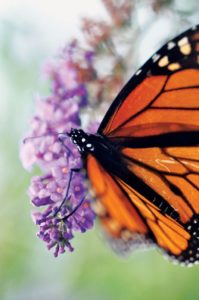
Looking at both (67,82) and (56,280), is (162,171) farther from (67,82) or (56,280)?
(56,280)

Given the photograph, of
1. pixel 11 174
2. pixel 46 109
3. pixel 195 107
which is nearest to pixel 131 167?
pixel 195 107

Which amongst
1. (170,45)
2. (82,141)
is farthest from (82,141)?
(170,45)

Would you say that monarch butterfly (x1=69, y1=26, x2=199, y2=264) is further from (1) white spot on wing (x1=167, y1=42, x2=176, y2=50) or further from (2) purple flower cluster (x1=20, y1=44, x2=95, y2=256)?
(2) purple flower cluster (x1=20, y1=44, x2=95, y2=256)

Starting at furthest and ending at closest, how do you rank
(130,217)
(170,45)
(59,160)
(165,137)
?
(59,160), (165,137), (170,45), (130,217)

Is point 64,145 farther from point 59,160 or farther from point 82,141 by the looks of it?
point 82,141

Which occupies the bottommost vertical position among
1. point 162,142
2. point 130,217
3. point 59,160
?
point 130,217

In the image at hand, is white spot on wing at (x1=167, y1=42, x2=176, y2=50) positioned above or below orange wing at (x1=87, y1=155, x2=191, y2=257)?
above

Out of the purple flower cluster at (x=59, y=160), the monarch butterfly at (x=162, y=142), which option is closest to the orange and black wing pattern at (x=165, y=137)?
the monarch butterfly at (x=162, y=142)

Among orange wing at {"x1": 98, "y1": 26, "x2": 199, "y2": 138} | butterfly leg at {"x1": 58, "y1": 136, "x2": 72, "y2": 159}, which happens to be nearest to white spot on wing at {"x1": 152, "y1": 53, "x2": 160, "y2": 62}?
orange wing at {"x1": 98, "y1": 26, "x2": 199, "y2": 138}

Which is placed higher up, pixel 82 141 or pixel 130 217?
pixel 82 141
